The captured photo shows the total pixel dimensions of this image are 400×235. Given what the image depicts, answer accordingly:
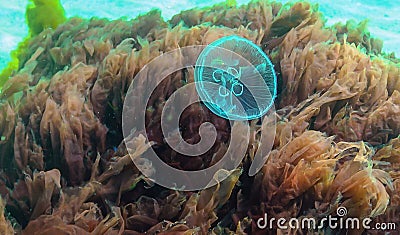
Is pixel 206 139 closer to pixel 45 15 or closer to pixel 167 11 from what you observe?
pixel 45 15

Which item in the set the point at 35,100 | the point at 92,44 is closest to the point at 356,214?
the point at 35,100

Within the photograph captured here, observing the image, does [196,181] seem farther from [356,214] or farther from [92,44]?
[92,44]

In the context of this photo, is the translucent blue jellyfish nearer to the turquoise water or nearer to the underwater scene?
the underwater scene

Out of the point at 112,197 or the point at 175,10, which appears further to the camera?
the point at 175,10

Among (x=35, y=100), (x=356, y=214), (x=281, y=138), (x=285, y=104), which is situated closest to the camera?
(x=356, y=214)

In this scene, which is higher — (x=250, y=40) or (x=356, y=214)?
(x=250, y=40)

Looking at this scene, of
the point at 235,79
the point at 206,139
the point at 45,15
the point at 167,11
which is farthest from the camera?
the point at 167,11

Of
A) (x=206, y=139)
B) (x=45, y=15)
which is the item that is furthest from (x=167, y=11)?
(x=206, y=139)
